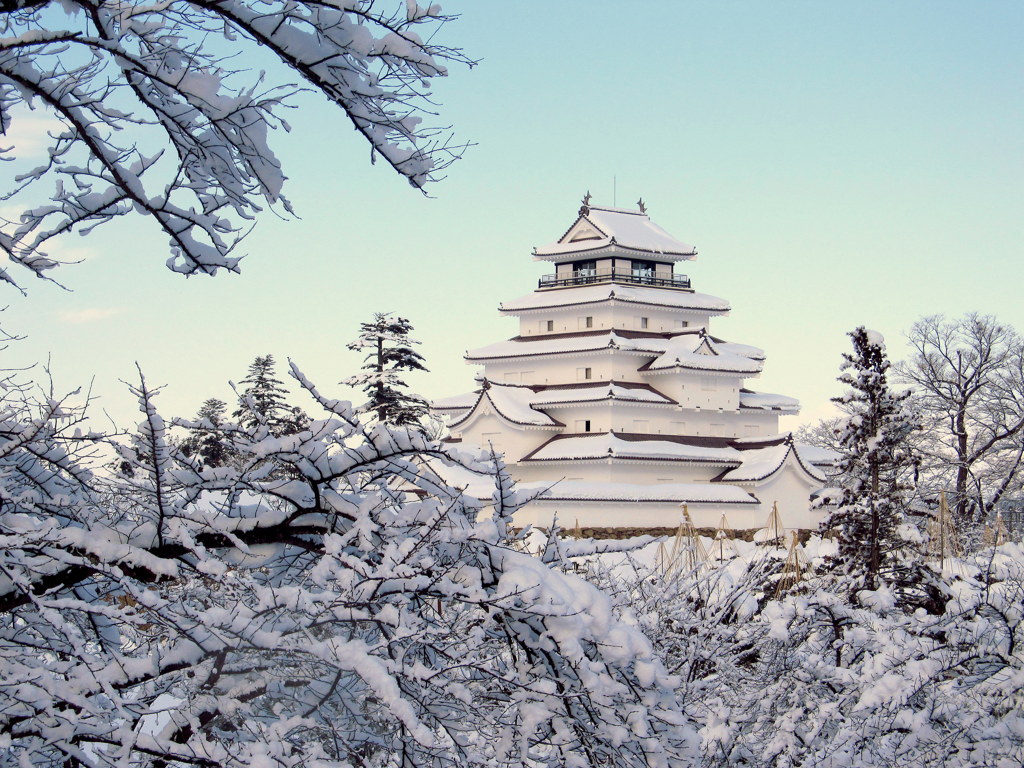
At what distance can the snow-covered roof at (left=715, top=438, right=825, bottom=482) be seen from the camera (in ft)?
137

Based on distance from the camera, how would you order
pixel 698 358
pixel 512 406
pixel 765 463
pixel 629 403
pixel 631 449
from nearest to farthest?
pixel 631 449
pixel 765 463
pixel 629 403
pixel 512 406
pixel 698 358

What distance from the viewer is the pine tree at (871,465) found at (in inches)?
704

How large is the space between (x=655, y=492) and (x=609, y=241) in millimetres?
12286

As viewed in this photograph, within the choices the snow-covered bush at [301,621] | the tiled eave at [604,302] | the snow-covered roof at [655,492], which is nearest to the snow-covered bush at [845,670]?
the snow-covered bush at [301,621]

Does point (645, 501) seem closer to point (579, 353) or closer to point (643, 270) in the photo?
point (579, 353)

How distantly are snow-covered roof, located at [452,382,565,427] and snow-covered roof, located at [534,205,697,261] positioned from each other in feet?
25.1

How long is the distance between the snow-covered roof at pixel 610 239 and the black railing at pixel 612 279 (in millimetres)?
961

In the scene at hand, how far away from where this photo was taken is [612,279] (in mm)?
A: 47031

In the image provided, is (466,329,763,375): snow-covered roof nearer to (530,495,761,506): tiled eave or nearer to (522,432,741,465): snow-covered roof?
(522,432,741,465): snow-covered roof

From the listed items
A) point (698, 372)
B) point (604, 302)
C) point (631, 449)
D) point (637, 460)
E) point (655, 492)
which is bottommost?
point (655, 492)

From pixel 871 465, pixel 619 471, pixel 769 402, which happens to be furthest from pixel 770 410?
pixel 871 465

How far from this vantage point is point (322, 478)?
3.99 metres

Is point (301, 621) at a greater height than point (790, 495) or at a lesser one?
lesser

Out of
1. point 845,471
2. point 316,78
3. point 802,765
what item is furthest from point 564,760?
point 845,471
